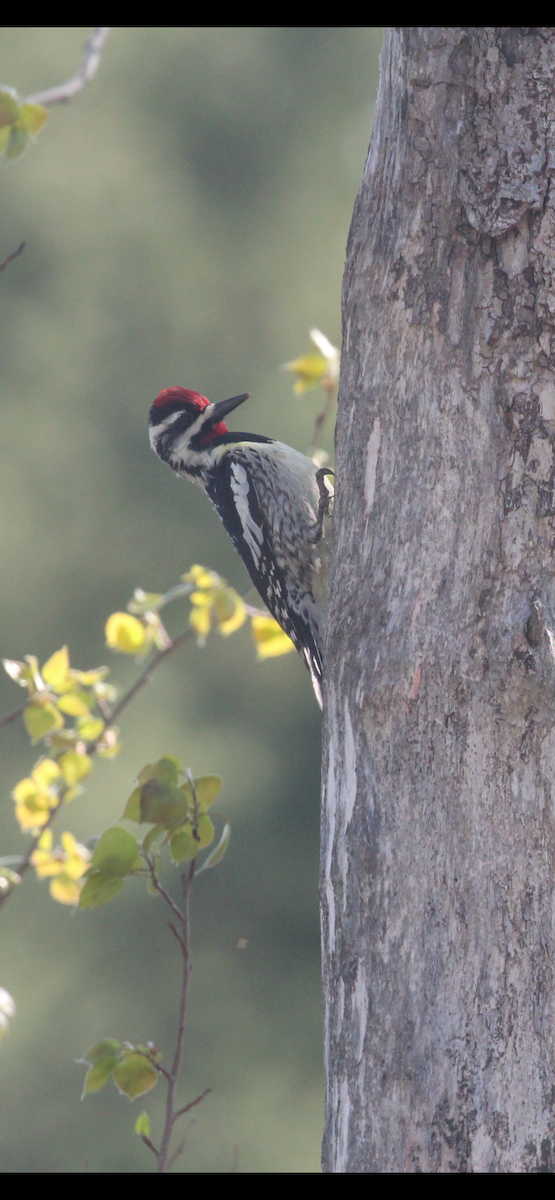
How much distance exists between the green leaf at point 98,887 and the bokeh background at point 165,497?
2.73 m

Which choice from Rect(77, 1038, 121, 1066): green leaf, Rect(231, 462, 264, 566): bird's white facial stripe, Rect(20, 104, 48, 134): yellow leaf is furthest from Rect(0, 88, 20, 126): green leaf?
Rect(231, 462, 264, 566): bird's white facial stripe

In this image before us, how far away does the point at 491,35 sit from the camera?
0.96 meters

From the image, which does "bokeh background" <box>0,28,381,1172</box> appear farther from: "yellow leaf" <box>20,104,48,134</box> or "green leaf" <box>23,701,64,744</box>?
"yellow leaf" <box>20,104,48,134</box>

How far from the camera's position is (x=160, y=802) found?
1086mm

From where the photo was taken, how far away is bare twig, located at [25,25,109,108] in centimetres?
105

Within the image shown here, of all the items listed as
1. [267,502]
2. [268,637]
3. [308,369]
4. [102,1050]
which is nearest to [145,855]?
[102,1050]

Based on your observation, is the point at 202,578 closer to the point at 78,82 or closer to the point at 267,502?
the point at 78,82

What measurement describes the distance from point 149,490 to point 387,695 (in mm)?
3466

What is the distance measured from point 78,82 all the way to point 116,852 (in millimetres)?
753

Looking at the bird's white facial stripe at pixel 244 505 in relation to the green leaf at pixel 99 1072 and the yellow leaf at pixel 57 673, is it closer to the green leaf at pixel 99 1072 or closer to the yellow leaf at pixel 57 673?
the yellow leaf at pixel 57 673

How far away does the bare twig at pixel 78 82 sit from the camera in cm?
105

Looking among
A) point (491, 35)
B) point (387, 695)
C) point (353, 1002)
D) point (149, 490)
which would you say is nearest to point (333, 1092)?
point (353, 1002)

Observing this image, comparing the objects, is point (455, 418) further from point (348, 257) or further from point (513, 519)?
point (348, 257)

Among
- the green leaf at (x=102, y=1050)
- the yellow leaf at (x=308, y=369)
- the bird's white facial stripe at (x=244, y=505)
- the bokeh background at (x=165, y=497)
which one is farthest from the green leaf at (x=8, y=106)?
the bokeh background at (x=165, y=497)
